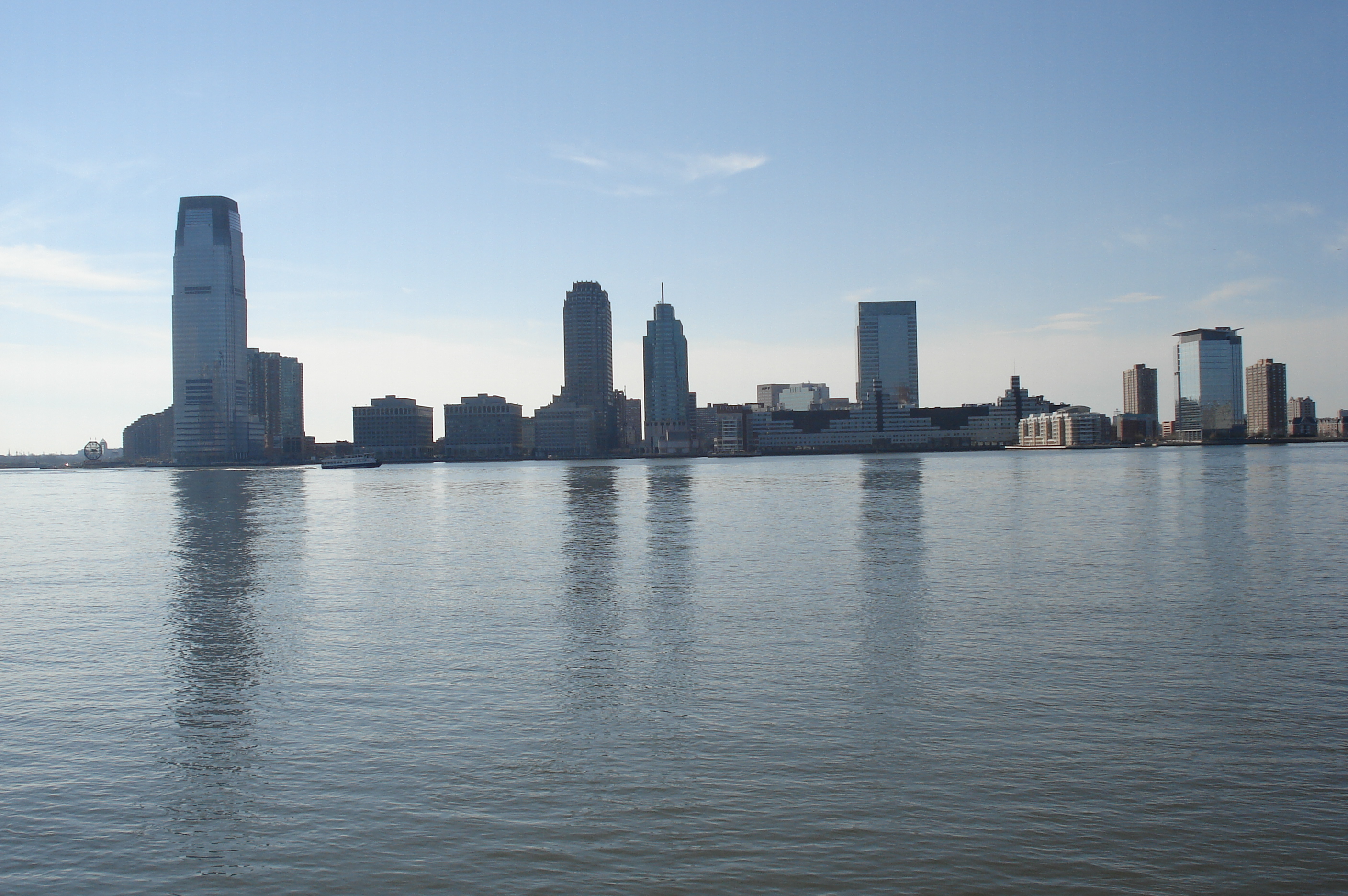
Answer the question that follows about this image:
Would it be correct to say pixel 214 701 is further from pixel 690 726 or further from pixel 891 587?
pixel 891 587

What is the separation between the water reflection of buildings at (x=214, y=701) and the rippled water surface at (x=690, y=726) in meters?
0.10

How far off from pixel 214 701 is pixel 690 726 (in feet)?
37.8

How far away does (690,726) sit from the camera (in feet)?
64.4

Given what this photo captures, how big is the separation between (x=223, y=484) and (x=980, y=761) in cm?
18566

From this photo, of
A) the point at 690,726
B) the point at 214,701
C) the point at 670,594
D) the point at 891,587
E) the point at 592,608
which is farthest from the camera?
the point at 891,587

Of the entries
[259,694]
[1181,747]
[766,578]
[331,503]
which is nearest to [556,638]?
[259,694]

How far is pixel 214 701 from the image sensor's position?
2284 centimetres

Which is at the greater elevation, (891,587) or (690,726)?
(891,587)

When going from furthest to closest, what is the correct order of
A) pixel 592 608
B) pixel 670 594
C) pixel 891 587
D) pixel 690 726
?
pixel 891 587 → pixel 670 594 → pixel 592 608 → pixel 690 726

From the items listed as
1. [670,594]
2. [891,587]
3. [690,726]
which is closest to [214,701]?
[690,726]

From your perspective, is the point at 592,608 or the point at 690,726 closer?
the point at 690,726

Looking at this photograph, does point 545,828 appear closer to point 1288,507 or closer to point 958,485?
point 1288,507

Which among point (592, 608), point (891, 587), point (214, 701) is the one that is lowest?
point (214, 701)

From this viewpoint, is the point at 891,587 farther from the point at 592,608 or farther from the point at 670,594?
the point at 592,608
